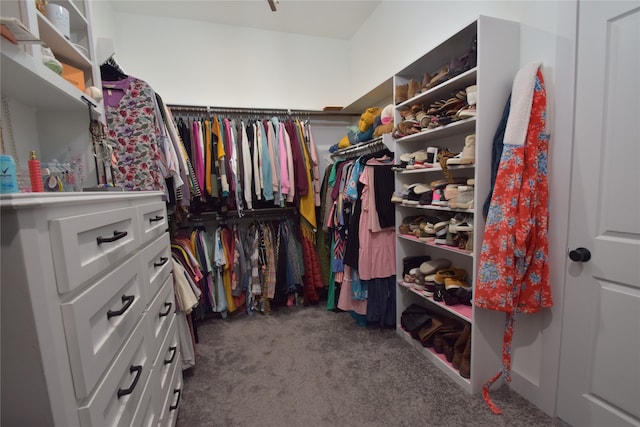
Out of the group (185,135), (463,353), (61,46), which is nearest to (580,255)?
(463,353)

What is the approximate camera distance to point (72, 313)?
0.58 m

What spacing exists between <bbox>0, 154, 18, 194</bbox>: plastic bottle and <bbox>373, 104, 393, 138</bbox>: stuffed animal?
2004 mm

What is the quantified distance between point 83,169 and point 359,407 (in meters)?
1.92

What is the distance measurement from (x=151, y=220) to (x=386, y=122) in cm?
175

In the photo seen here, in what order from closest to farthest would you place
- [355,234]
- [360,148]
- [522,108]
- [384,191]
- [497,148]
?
[522,108] < [497,148] < [384,191] < [355,234] < [360,148]

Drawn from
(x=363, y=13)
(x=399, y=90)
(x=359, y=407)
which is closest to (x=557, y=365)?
(x=359, y=407)

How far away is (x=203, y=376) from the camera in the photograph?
1.83m

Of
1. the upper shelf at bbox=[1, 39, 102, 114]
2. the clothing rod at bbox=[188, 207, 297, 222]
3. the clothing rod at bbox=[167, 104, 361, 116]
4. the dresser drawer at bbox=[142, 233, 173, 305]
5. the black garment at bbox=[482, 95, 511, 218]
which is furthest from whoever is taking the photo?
the clothing rod at bbox=[188, 207, 297, 222]

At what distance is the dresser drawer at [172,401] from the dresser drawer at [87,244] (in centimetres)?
73

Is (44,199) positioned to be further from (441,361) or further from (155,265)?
(441,361)

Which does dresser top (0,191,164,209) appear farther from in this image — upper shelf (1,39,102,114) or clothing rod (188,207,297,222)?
clothing rod (188,207,297,222)

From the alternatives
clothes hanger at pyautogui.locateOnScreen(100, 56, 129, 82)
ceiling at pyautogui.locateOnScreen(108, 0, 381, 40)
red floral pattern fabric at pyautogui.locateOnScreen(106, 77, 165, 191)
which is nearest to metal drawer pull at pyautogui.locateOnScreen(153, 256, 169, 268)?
red floral pattern fabric at pyautogui.locateOnScreen(106, 77, 165, 191)

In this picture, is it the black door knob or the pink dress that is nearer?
the black door knob

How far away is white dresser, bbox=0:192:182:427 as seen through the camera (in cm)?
51
